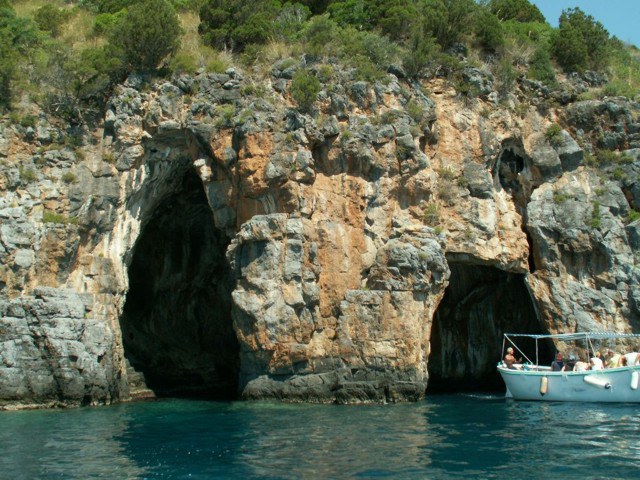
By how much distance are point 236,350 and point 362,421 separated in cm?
1514

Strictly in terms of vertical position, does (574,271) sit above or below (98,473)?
above

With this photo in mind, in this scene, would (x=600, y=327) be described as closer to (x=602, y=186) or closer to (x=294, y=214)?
(x=602, y=186)

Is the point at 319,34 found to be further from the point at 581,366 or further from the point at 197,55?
the point at 581,366

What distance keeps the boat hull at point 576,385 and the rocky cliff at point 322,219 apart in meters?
3.23

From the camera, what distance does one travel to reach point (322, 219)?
2634 cm

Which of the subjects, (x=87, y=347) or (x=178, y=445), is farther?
(x=87, y=347)

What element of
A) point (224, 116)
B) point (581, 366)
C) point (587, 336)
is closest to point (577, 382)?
point (581, 366)

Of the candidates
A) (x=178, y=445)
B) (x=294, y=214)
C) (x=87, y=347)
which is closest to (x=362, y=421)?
(x=178, y=445)

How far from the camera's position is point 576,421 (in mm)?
20094

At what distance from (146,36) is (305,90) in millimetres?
6657

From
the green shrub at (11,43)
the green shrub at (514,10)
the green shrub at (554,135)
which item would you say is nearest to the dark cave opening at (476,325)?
the green shrub at (554,135)

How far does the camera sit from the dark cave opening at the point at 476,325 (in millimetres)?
32438

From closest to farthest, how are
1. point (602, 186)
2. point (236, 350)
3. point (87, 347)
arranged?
point (87, 347) < point (602, 186) < point (236, 350)

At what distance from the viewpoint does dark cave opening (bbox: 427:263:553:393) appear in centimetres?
3244
